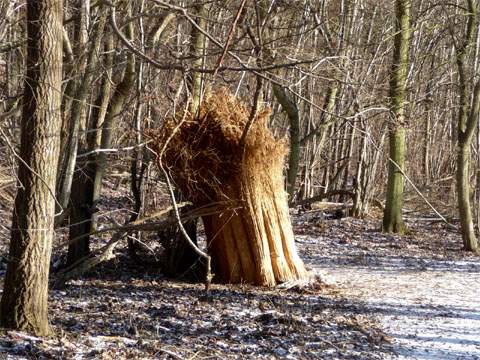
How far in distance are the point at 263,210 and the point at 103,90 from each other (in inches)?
113

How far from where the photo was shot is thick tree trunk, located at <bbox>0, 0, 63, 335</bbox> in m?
5.67

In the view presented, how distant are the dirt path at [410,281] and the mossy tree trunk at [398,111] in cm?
48

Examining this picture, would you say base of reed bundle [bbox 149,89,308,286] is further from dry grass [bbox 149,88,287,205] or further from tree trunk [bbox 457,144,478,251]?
tree trunk [bbox 457,144,478,251]

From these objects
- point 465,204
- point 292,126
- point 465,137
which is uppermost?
point 292,126

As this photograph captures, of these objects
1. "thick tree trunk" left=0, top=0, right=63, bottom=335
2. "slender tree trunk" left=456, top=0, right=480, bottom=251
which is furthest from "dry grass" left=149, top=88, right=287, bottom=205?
"slender tree trunk" left=456, top=0, right=480, bottom=251

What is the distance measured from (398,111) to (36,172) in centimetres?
1043

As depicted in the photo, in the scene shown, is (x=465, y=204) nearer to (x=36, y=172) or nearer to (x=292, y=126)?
(x=292, y=126)

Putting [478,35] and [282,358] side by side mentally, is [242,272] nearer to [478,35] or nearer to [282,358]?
[282,358]

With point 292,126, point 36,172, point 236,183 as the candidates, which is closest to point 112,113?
point 236,183

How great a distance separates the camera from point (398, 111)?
1488 centimetres

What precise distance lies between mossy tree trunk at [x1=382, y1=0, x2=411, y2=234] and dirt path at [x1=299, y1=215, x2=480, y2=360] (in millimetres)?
476

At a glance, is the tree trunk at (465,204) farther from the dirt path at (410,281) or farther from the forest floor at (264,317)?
the forest floor at (264,317)

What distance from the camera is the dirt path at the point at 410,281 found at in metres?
7.29

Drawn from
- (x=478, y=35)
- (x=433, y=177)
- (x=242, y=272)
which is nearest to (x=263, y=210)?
(x=242, y=272)
